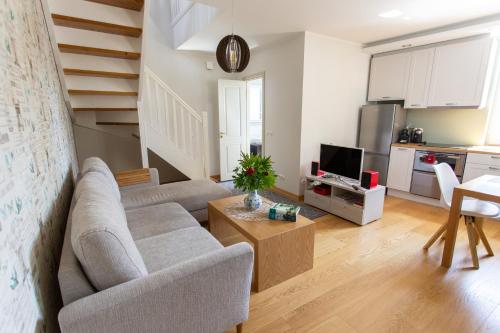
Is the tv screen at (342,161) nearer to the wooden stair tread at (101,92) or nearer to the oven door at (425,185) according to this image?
the oven door at (425,185)

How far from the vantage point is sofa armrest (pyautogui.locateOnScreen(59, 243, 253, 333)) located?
92 cm

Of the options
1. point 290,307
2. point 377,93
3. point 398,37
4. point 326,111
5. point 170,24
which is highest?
point 170,24

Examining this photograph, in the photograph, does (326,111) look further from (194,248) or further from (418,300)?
(194,248)

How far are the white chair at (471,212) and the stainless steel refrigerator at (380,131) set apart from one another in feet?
4.80

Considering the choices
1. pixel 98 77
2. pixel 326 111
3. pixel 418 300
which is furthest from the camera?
pixel 326 111

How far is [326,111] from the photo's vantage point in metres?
3.76

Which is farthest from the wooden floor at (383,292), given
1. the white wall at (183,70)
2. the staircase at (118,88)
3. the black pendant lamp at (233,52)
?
the white wall at (183,70)

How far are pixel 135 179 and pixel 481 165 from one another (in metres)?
4.28

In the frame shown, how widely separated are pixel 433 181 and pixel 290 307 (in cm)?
299

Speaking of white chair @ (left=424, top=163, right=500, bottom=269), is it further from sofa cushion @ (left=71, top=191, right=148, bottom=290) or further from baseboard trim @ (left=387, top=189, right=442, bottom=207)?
sofa cushion @ (left=71, top=191, right=148, bottom=290)

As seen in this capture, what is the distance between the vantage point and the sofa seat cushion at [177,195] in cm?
254

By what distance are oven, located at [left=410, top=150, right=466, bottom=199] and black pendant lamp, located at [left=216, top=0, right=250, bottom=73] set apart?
302 cm

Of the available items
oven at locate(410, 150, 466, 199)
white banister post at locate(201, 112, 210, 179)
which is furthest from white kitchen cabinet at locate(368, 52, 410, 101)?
white banister post at locate(201, 112, 210, 179)

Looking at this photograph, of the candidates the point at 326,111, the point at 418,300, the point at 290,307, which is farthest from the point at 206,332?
the point at 326,111
